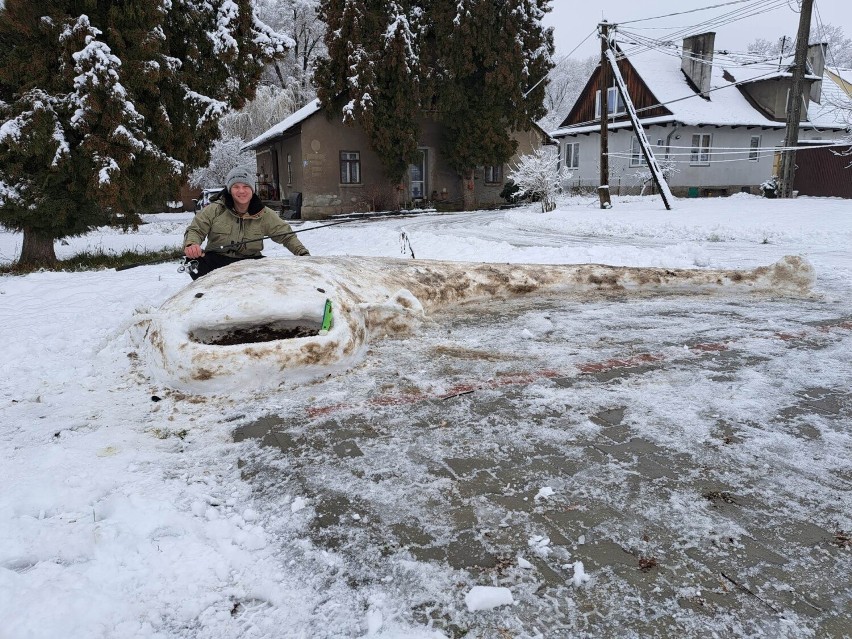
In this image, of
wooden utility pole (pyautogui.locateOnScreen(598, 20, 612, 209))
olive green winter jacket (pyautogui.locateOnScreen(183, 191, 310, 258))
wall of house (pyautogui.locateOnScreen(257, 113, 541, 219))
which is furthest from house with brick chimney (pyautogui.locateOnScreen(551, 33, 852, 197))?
olive green winter jacket (pyautogui.locateOnScreen(183, 191, 310, 258))

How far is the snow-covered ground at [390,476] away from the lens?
6.07 feet

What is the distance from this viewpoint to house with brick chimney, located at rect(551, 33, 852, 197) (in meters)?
28.1

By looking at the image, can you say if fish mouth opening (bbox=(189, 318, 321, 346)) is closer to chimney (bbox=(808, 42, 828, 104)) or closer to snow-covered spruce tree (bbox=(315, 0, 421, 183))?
snow-covered spruce tree (bbox=(315, 0, 421, 183))

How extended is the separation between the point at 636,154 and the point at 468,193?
8.97 m

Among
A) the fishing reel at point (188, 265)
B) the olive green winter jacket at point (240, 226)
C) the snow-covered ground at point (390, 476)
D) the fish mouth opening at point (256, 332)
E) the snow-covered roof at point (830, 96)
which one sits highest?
the snow-covered roof at point (830, 96)

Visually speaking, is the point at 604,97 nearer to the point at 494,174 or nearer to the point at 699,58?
the point at 494,174

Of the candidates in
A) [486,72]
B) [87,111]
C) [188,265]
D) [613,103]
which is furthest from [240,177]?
[613,103]

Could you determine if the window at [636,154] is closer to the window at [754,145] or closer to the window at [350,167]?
the window at [754,145]

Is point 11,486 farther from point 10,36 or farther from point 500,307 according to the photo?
point 10,36

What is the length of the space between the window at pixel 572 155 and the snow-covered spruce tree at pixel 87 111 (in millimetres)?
25353

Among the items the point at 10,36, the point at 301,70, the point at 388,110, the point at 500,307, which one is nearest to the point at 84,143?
the point at 10,36

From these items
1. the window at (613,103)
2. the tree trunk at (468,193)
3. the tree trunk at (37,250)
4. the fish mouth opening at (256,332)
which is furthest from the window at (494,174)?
the fish mouth opening at (256,332)

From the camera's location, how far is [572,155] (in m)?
33.4

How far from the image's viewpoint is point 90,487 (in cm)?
251
